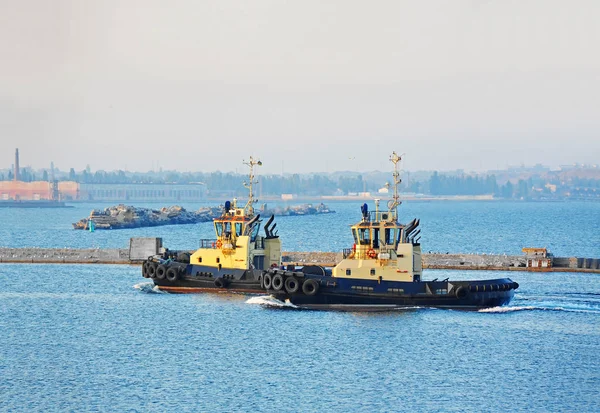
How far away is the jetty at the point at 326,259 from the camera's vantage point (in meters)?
67.8

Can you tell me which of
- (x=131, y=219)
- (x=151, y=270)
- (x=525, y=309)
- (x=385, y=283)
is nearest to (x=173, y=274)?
(x=151, y=270)

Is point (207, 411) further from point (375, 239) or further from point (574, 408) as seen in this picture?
point (375, 239)

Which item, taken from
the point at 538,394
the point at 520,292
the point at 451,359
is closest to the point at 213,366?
the point at 451,359

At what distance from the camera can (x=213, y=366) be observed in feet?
122

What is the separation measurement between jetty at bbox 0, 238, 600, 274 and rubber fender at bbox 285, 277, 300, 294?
15.3 metres

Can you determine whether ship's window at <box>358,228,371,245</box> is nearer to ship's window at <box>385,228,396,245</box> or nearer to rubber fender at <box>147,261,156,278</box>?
ship's window at <box>385,228,396,245</box>

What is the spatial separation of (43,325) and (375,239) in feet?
48.5

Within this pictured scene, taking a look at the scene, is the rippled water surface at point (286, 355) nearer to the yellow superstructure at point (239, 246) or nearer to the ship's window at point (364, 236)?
the yellow superstructure at point (239, 246)

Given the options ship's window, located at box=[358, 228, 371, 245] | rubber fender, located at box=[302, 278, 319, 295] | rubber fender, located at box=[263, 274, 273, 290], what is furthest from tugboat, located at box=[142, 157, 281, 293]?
ship's window, located at box=[358, 228, 371, 245]

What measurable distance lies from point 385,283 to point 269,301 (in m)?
6.01

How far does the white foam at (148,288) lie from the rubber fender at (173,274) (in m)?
1.08

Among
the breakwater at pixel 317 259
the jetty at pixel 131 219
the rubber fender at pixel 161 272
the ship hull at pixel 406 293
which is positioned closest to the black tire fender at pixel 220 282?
the rubber fender at pixel 161 272

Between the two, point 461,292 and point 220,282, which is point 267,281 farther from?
point 461,292

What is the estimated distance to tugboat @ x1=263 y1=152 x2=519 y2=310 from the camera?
157 ft
